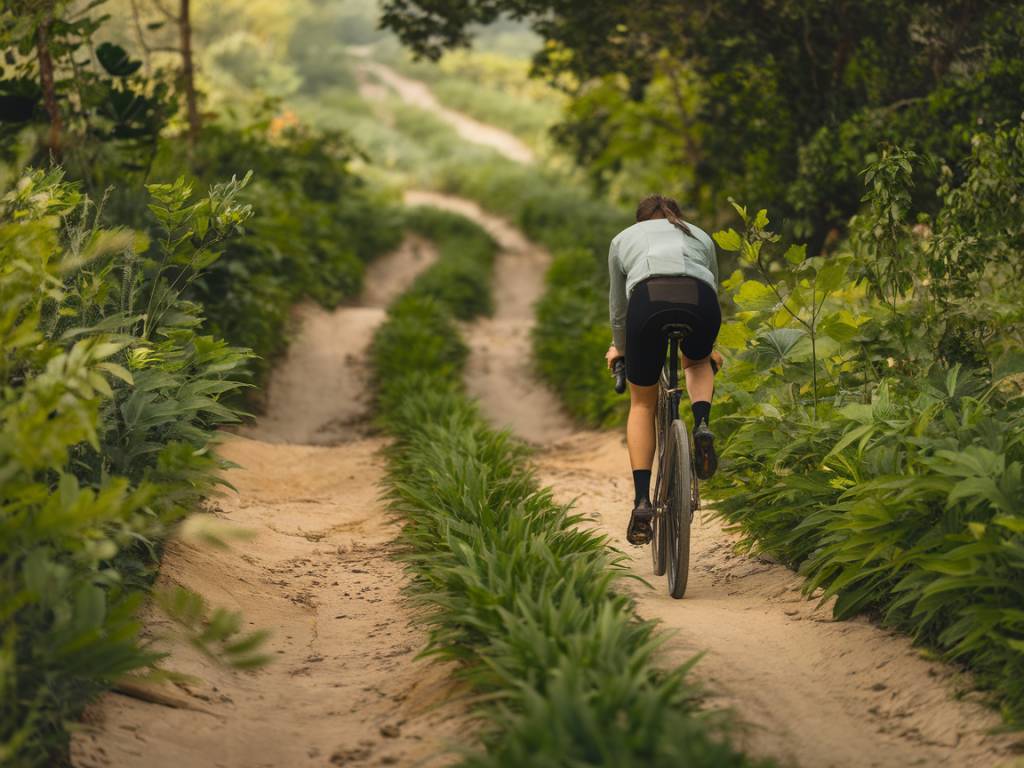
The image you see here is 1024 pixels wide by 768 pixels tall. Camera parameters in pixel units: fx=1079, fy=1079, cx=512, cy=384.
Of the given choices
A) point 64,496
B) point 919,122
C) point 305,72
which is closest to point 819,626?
point 64,496

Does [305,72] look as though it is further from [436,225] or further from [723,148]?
[723,148]

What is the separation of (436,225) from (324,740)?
19.8 meters

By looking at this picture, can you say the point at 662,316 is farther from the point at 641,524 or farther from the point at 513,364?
the point at 513,364

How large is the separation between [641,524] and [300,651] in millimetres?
1564

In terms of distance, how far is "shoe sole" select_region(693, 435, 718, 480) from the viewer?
4.54m

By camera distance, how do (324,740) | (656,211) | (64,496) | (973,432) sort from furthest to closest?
1. (656,211)
2. (973,432)
3. (324,740)
4. (64,496)

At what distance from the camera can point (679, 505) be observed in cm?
462

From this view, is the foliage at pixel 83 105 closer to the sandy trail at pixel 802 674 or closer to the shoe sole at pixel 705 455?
the shoe sole at pixel 705 455

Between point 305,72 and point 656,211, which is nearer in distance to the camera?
point 656,211

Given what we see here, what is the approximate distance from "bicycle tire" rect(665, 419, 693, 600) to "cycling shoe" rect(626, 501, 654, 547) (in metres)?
0.10

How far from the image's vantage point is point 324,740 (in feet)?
11.7

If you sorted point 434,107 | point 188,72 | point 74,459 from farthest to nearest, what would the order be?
1. point 434,107
2. point 188,72
3. point 74,459

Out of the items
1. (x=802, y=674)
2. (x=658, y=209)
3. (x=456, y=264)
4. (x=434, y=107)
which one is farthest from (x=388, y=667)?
(x=434, y=107)

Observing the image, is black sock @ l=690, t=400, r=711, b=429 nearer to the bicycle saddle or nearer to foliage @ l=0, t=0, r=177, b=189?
the bicycle saddle
